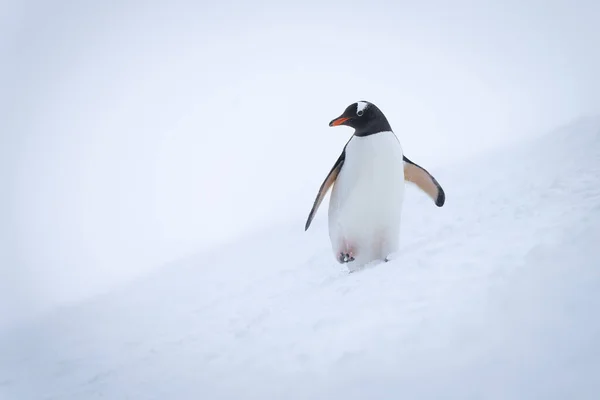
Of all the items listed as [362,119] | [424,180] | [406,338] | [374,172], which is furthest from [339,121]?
[406,338]

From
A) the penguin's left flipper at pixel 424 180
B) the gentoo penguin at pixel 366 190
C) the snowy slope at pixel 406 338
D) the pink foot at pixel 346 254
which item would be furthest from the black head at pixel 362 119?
the snowy slope at pixel 406 338

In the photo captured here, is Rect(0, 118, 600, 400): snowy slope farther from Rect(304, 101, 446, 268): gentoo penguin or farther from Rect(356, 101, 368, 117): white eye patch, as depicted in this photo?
Rect(356, 101, 368, 117): white eye patch

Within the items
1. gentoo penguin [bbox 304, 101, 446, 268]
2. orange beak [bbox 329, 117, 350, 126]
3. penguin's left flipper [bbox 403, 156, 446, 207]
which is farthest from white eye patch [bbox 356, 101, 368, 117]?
penguin's left flipper [bbox 403, 156, 446, 207]

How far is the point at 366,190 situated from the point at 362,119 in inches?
28.3

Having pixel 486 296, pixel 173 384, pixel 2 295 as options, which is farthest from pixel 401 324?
pixel 2 295

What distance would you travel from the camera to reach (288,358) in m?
1.78

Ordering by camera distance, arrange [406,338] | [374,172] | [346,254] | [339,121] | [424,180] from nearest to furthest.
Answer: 1. [406,338]
2. [374,172]
3. [339,121]
4. [346,254]
5. [424,180]

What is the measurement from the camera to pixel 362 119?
362cm

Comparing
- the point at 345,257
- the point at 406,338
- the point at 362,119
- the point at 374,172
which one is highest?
the point at 362,119

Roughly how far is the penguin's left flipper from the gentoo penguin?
1.98 feet

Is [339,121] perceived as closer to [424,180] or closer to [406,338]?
[424,180]

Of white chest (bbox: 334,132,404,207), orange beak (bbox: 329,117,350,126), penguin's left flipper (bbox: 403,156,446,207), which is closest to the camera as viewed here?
white chest (bbox: 334,132,404,207)

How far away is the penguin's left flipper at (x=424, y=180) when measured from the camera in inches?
163

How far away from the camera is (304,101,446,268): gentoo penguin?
3.47m
